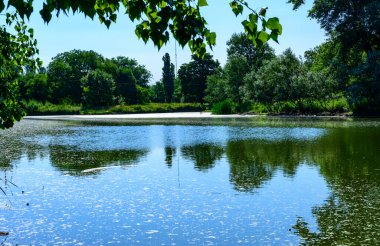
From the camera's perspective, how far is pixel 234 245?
6.71 metres

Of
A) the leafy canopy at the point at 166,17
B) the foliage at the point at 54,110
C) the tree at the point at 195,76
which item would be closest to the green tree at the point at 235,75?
the foliage at the point at 54,110

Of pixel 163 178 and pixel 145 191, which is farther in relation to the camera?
pixel 163 178

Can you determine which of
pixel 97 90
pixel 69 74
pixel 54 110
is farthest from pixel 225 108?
pixel 69 74

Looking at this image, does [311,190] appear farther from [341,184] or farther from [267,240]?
[267,240]

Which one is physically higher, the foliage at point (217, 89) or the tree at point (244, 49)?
the tree at point (244, 49)

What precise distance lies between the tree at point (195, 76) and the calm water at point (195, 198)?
301 feet

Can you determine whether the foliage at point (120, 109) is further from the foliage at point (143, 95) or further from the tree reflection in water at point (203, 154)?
the tree reflection in water at point (203, 154)

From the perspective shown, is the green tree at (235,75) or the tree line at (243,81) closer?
the tree line at (243,81)

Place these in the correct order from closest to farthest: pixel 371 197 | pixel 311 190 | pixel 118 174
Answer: pixel 371 197 < pixel 311 190 < pixel 118 174

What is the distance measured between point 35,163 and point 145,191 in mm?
7177

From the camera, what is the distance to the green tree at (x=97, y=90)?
90375mm

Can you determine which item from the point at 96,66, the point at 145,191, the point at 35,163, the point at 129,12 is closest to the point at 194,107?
the point at 96,66

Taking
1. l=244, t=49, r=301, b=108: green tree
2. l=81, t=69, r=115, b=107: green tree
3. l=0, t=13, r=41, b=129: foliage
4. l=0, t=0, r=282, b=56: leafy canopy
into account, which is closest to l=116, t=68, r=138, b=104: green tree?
l=81, t=69, r=115, b=107: green tree

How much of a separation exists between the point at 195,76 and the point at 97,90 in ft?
93.6
